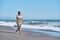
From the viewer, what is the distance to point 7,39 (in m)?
9.09

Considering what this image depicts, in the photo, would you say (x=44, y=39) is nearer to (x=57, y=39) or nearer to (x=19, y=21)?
(x=57, y=39)

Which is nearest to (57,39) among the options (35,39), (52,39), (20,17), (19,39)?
(52,39)

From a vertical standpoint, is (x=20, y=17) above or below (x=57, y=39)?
above

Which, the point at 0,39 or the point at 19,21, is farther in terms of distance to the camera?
the point at 19,21

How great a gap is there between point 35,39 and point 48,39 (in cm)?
73

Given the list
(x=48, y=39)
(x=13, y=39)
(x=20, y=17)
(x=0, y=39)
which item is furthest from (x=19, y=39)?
(x=20, y=17)

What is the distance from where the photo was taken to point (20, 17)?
1213cm

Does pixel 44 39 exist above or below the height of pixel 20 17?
below

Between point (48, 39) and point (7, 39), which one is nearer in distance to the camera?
point (7, 39)

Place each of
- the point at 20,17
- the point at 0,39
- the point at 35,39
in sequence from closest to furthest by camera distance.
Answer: the point at 0,39
the point at 35,39
the point at 20,17

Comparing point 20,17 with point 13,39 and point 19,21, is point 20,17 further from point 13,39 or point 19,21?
point 13,39

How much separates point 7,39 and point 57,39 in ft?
9.04

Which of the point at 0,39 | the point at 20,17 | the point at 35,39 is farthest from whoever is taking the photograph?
the point at 20,17

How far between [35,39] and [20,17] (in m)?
2.80
